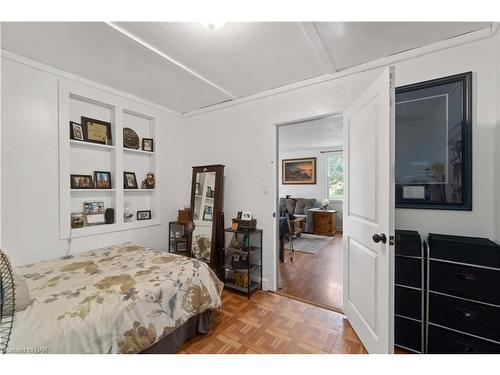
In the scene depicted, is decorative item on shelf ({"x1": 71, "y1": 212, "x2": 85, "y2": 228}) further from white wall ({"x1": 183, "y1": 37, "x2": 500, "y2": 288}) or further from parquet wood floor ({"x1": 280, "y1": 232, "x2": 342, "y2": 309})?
parquet wood floor ({"x1": 280, "y1": 232, "x2": 342, "y2": 309})

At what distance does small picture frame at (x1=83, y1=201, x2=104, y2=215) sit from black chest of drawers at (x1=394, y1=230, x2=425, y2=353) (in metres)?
3.19

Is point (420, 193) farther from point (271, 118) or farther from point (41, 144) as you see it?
point (41, 144)

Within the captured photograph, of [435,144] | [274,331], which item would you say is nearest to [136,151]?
[274,331]

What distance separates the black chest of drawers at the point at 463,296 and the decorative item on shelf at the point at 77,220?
132 inches

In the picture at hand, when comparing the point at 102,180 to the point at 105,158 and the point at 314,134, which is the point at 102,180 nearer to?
the point at 105,158

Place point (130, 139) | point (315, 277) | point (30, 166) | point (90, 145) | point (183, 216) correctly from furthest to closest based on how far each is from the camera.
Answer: point (183, 216) → point (315, 277) → point (130, 139) → point (90, 145) → point (30, 166)

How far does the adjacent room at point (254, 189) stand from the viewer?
1.39 meters

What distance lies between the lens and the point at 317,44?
1766mm

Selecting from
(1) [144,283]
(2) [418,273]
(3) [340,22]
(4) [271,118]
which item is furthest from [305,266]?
(3) [340,22]

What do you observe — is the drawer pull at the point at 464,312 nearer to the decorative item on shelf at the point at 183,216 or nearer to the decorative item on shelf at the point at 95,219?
the decorative item on shelf at the point at 183,216

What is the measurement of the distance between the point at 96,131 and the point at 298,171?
5.39 m

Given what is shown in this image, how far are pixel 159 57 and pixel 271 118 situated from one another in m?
1.37

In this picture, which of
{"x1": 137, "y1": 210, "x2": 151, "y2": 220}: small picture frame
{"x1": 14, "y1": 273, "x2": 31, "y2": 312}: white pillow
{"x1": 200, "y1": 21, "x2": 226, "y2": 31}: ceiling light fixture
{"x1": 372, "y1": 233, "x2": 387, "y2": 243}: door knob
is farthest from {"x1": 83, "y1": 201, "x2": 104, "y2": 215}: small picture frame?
{"x1": 372, "y1": 233, "x2": 387, "y2": 243}: door knob

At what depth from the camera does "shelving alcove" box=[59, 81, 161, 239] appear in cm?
228
